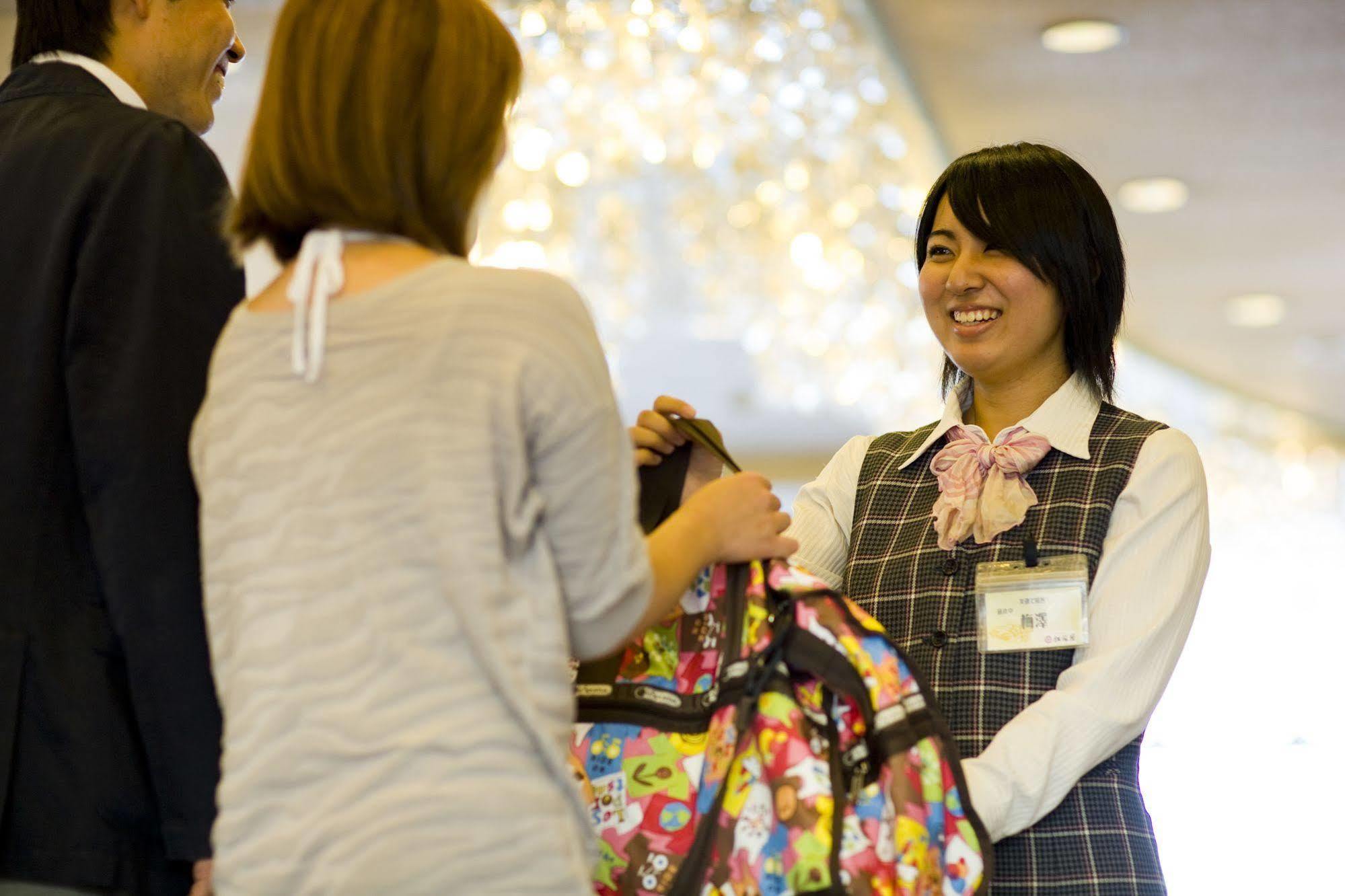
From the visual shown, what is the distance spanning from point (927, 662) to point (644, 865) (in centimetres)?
52

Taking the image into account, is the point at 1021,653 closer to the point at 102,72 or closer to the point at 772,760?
Result: the point at 772,760

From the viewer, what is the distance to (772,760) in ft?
4.91

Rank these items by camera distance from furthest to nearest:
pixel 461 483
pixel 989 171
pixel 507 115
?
pixel 989 171 < pixel 507 115 < pixel 461 483

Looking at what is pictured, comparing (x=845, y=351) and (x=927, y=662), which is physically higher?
(x=845, y=351)

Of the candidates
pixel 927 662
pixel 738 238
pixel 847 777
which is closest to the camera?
A: pixel 847 777

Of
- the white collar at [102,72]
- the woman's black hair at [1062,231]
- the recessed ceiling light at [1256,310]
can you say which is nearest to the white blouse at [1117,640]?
the woman's black hair at [1062,231]

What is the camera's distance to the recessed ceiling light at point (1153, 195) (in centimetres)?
639

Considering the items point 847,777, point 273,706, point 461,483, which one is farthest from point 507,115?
point 847,777

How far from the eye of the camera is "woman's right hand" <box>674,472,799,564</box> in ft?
4.89

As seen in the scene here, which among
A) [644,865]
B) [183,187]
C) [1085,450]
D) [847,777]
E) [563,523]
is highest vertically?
[183,187]

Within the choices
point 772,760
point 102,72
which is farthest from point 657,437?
point 102,72

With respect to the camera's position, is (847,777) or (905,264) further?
(905,264)

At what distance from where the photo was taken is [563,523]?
124 centimetres

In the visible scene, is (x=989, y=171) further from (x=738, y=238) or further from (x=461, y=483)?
(x=738, y=238)
